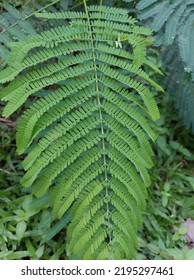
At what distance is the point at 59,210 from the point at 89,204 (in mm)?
126

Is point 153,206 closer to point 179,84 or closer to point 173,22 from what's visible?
point 179,84

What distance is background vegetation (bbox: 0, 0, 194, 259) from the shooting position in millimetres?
2229

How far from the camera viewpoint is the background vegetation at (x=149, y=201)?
87.7 inches

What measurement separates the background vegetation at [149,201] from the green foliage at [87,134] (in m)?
0.32

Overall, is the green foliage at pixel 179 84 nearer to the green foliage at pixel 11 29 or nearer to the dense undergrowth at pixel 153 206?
the dense undergrowth at pixel 153 206

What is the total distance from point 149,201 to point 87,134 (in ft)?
2.83

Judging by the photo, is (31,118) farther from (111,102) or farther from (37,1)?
(37,1)

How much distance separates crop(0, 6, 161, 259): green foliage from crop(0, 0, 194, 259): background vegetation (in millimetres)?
321

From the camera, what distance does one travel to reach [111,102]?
1735 millimetres

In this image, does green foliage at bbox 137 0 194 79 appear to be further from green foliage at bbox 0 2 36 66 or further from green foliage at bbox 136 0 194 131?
green foliage at bbox 0 2 36 66

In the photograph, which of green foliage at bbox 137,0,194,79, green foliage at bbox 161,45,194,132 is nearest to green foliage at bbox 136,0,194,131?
green foliage at bbox 137,0,194,79

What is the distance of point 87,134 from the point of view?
1.73 metres

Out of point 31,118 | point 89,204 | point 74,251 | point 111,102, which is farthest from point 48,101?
point 74,251

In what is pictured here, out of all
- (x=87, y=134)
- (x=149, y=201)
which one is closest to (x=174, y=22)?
(x=87, y=134)
